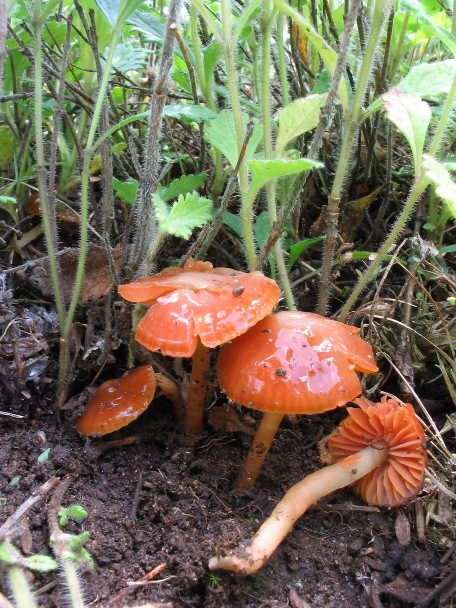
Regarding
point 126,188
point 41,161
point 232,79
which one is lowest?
point 126,188

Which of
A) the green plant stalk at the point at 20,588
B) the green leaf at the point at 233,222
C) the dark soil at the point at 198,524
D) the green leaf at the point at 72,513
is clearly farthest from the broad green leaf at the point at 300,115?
the green plant stalk at the point at 20,588

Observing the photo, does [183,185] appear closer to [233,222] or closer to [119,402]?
[233,222]

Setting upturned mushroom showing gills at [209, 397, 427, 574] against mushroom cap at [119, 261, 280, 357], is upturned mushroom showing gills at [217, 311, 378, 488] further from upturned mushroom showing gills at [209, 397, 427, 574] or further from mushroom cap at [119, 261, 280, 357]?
upturned mushroom showing gills at [209, 397, 427, 574]

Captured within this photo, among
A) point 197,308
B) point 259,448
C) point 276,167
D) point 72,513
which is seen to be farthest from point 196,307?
point 72,513

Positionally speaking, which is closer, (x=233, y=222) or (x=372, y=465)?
(x=372, y=465)

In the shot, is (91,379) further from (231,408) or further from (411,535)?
(411,535)

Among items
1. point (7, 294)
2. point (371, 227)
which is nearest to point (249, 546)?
point (7, 294)

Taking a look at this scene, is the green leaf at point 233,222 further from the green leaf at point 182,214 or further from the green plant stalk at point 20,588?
the green plant stalk at point 20,588
